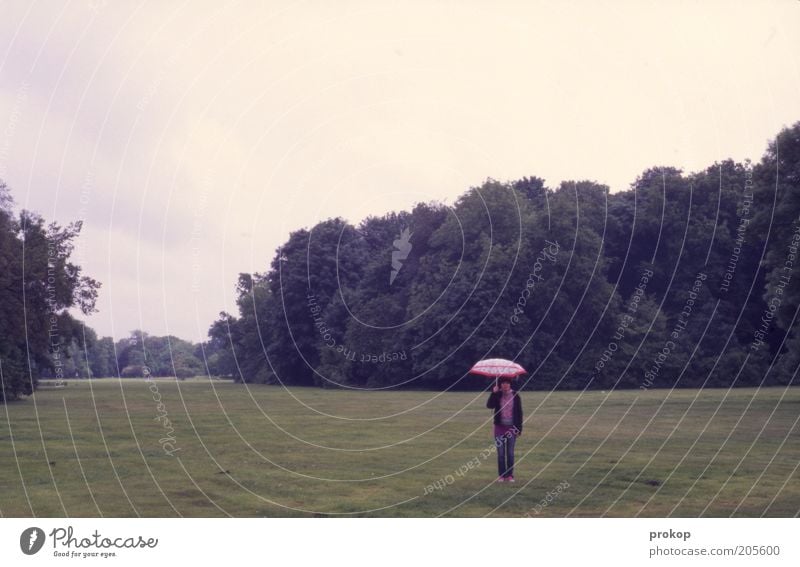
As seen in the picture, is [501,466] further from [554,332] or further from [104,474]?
[554,332]

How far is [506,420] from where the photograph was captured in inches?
712

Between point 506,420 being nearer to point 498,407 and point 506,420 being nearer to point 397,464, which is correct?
point 498,407

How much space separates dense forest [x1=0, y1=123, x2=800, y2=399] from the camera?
58.4m

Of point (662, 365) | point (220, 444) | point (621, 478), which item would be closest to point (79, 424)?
point (220, 444)

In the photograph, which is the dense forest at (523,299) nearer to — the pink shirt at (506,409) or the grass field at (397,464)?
the grass field at (397,464)

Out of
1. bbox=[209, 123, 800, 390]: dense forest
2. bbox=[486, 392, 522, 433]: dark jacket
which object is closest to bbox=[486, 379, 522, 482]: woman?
bbox=[486, 392, 522, 433]: dark jacket

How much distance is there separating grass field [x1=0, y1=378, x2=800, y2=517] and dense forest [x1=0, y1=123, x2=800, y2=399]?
664 inches

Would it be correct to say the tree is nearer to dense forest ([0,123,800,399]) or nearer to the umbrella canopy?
dense forest ([0,123,800,399])

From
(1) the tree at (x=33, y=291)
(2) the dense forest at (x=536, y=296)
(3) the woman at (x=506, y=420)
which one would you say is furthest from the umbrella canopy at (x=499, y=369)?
(2) the dense forest at (x=536, y=296)

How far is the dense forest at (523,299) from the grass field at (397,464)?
1685 centimetres

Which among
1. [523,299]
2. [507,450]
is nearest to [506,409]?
[507,450]

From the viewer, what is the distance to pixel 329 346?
6312 centimetres

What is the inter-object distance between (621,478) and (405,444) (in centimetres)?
823

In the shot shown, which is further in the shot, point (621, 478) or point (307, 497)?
point (621, 478)
